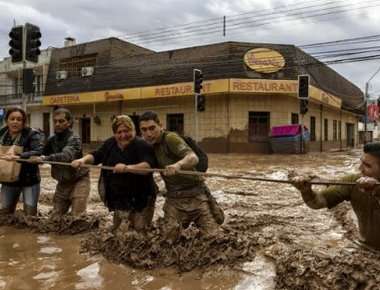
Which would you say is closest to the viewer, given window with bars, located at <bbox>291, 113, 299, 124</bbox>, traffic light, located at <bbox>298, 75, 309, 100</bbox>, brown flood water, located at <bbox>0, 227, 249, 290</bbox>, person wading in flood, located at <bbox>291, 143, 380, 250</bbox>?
person wading in flood, located at <bbox>291, 143, 380, 250</bbox>

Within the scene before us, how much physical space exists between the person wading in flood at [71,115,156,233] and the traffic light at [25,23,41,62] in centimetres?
759

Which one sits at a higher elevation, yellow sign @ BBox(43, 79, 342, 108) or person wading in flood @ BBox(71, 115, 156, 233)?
yellow sign @ BBox(43, 79, 342, 108)

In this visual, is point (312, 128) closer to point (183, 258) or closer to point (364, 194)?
point (183, 258)

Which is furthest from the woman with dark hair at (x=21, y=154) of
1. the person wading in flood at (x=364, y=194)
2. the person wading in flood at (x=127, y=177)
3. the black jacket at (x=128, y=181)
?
the person wading in flood at (x=364, y=194)

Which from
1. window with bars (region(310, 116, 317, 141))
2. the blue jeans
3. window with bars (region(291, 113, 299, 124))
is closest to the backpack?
the blue jeans

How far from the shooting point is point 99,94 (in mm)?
26250

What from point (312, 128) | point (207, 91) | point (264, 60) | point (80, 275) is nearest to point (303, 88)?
point (264, 60)

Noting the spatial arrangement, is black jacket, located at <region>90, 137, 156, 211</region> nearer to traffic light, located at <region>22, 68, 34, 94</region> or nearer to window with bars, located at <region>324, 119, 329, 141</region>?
traffic light, located at <region>22, 68, 34, 94</region>

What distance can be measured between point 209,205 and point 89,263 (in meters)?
1.29

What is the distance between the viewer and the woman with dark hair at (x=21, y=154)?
566cm

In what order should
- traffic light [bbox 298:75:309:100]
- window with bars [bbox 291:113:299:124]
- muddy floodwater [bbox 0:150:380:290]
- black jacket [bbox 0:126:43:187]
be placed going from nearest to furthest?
1. muddy floodwater [bbox 0:150:380:290]
2. black jacket [bbox 0:126:43:187]
3. traffic light [bbox 298:75:309:100]
4. window with bars [bbox 291:113:299:124]

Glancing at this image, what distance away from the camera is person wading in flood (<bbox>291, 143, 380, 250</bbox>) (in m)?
3.01

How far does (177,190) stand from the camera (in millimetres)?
4531

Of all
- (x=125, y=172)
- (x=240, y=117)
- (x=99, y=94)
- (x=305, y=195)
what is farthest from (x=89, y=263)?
(x=99, y=94)
